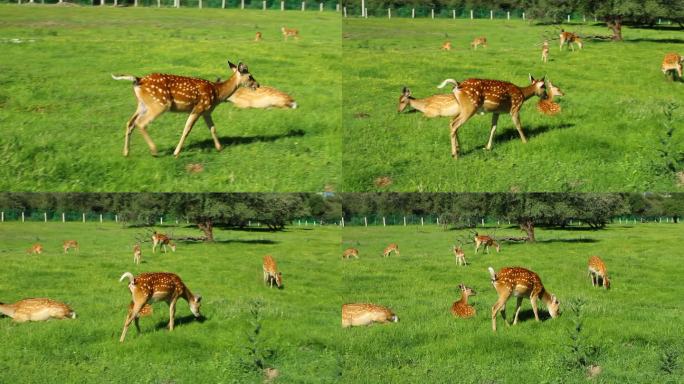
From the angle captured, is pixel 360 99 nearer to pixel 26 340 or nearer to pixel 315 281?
pixel 315 281

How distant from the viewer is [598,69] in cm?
3180

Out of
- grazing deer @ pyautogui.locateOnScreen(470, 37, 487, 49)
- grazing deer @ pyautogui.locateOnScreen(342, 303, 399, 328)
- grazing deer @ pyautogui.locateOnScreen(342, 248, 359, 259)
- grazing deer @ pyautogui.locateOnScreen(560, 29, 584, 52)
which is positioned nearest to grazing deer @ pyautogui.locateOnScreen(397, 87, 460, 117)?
grazing deer @ pyautogui.locateOnScreen(342, 248, 359, 259)

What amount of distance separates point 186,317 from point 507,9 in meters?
30.4

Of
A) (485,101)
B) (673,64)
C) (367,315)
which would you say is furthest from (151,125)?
(673,64)

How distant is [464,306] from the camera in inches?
889

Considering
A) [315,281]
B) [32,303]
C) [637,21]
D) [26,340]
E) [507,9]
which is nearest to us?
[26,340]

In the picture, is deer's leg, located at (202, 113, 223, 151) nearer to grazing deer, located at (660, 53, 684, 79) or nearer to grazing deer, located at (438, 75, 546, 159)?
grazing deer, located at (438, 75, 546, 159)

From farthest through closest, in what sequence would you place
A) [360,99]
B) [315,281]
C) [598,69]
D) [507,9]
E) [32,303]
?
[507,9] < [598,69] < [360,99] < [315,281] < [32,303]

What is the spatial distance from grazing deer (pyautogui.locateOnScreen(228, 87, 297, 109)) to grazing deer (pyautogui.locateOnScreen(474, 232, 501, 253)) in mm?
5910

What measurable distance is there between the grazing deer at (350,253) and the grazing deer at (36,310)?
682 cm

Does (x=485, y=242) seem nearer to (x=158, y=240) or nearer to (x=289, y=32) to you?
(x=158, y=240)

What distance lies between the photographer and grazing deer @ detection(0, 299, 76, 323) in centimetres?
2227

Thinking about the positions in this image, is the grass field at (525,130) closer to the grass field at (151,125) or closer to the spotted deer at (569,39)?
the grass field at (151,125)

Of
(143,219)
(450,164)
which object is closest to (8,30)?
(143,219)
